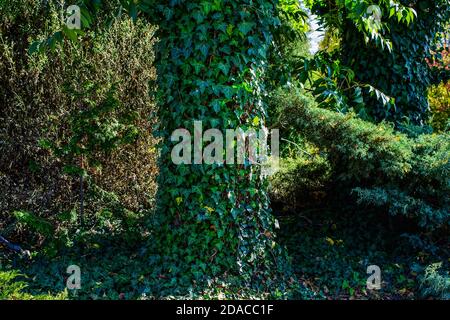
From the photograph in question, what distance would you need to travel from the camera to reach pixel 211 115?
4.28m

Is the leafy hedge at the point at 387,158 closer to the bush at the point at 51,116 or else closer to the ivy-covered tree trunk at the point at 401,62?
the ivy-covered tree trunk at the point at 401,62

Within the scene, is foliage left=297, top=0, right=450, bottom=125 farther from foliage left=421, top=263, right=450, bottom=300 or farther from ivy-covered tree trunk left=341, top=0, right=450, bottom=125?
foliage left=421, top=263, right=450, bottom=300

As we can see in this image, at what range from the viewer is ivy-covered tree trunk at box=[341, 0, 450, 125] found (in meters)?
6.57

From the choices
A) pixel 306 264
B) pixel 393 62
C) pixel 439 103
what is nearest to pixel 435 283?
pixel 306 264

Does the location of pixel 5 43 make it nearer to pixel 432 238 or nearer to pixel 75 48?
pixel 75 48

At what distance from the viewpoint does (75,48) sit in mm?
5848

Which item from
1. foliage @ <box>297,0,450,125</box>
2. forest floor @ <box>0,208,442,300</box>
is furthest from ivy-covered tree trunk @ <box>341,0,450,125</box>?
forest floor @ <box>0,208,442,300</box>

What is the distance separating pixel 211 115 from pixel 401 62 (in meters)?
3.56

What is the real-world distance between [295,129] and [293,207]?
141cm

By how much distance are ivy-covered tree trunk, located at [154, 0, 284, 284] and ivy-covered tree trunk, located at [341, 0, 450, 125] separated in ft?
8.86

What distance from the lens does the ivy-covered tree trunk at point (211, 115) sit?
13.9ft

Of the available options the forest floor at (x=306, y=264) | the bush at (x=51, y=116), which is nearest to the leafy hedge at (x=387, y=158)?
the forest floor at (x=306, y=264)

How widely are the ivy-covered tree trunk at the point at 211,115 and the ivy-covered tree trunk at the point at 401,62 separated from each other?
106 inches

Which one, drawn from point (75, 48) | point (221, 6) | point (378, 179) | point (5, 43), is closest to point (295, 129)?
point (378, 179)
